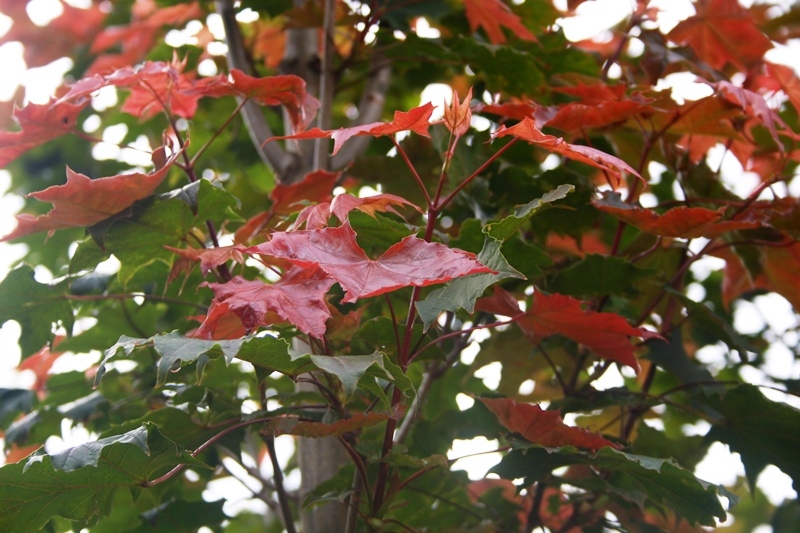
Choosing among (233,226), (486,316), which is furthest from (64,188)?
(486,316)

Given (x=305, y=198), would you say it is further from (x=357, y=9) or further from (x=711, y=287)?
(x=711, y=287)

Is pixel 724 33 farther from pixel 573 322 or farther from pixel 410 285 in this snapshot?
pixel 410 285

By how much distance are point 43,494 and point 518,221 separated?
19.5 inches

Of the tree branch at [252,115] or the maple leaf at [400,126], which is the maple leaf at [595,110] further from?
the tree branch at [252,115]

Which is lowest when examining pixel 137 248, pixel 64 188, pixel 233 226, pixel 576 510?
pixel 576 510

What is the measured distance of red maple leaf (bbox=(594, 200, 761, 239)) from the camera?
79 centimetres

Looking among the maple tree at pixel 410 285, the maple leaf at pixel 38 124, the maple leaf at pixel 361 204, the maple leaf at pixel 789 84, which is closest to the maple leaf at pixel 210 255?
the maple tree at pixel 410 285

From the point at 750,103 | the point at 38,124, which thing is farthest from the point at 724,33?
the point at 38,124

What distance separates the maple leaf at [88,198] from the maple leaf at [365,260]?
A: 0.19 metres

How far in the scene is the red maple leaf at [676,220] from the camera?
2.59 ft

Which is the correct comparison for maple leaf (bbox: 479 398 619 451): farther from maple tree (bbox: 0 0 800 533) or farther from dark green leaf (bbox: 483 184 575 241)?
dark green leaf (bbox: 483 184 575 241)

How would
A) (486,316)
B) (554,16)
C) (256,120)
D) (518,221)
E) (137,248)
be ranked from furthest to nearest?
(554,16) < (256,120) < (486,316) < (137,248) < (518,221)

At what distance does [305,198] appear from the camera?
91 centimetres

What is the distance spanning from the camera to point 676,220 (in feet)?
2.63
